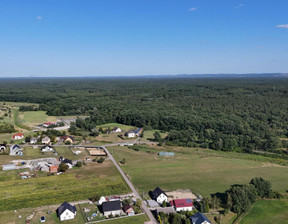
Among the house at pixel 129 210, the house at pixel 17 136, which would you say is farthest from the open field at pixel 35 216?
the house at pixel 17 136

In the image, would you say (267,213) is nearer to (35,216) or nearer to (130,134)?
(35,216)

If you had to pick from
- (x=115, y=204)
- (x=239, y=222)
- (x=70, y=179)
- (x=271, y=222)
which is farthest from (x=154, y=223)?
(x=70, y=179)

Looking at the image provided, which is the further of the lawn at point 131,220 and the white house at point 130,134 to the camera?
the white house at point 130,134

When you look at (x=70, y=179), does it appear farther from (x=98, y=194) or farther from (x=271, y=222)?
(x=271, y=222)

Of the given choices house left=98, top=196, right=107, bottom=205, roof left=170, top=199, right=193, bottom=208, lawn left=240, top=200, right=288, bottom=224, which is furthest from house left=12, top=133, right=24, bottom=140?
lawn left=240, top=200, right=288, bottom=224

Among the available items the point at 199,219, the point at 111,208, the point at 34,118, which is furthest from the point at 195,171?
the point at 34,118

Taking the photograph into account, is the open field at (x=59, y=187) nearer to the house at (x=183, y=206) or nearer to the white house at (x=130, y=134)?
the house at (x=183, y=206)

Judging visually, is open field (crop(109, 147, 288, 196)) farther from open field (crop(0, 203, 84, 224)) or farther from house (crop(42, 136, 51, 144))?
house (crop(42, 136, 51, 144))
